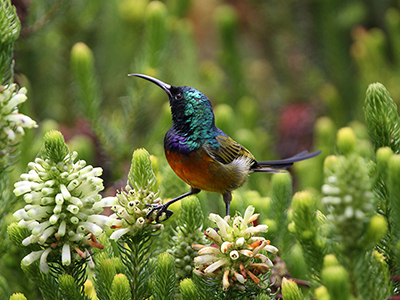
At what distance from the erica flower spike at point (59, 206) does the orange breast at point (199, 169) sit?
399mm

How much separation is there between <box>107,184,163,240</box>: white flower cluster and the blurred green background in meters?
0.96

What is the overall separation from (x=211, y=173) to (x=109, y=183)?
1.18 metres

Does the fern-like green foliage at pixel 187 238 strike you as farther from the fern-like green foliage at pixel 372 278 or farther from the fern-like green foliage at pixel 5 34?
the fern-like green foliage at pixel 5 34

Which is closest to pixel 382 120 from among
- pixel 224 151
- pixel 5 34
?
pixel 224 151

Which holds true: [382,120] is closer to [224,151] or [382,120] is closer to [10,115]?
[224,151]

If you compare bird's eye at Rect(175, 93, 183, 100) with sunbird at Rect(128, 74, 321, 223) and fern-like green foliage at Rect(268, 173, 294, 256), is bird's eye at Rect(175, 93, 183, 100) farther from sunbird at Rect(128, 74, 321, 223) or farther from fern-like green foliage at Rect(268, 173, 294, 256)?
fern-like green foliage at Rect(268, 173, 294, 256)

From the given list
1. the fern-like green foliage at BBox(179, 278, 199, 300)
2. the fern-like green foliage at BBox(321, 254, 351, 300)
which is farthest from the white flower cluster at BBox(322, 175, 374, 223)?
the fern-like green foliage at BBox(179, 278, 199, 300)

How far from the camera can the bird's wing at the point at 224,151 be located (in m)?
1.39

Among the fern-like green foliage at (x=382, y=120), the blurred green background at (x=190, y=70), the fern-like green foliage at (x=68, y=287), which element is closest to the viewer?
the fern-like green foliage at (x=68, y=287)

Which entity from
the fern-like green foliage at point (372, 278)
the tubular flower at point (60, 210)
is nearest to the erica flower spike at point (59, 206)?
the tubular flower at point (60, 210)

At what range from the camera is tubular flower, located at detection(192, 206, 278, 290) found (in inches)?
37.6

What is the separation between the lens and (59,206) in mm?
927

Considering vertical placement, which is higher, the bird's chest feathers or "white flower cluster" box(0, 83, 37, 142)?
"white flower cluster" box(0, 83, 37, 142)

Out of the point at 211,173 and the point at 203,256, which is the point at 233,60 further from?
the point at 203,256
